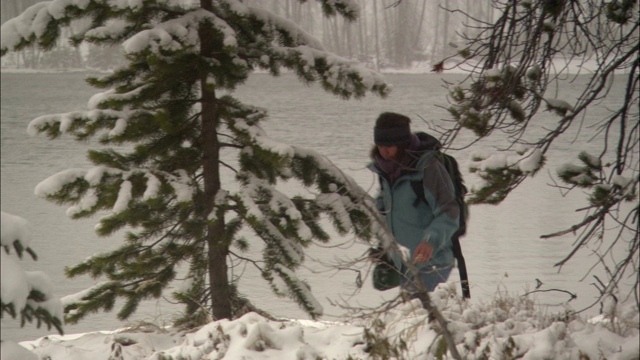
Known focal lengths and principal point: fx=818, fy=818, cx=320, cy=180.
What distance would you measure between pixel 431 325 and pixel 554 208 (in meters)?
11.1

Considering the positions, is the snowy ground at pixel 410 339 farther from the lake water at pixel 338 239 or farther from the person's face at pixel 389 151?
the person's face at pixel 389 151

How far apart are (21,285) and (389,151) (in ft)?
8.44

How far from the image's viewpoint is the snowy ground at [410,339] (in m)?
3.77

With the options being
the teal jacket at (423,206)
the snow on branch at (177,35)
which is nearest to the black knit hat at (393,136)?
the teal jacket at (423,206)

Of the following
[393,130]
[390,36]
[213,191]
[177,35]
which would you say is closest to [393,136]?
[393,130]

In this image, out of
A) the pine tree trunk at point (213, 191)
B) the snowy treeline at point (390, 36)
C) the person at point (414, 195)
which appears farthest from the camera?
the snowy treeline at point (390, 36)

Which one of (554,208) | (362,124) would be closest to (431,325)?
(554,208)

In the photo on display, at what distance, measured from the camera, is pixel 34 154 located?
22.2 meters

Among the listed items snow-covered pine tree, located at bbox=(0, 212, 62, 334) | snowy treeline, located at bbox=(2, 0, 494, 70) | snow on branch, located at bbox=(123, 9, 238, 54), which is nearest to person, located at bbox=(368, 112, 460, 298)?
snow on branch, located at bbox=(123, 9, 238, 54)

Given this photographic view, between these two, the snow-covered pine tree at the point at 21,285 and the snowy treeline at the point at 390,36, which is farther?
the snowy treeline at the point at 390,36

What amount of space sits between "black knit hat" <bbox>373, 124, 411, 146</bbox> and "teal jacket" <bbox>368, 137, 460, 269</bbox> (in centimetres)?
11

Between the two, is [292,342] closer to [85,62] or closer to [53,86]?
[53,86]

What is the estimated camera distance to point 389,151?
4.77 m

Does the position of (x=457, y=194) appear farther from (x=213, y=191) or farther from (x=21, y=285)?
(x=21, y=285)
